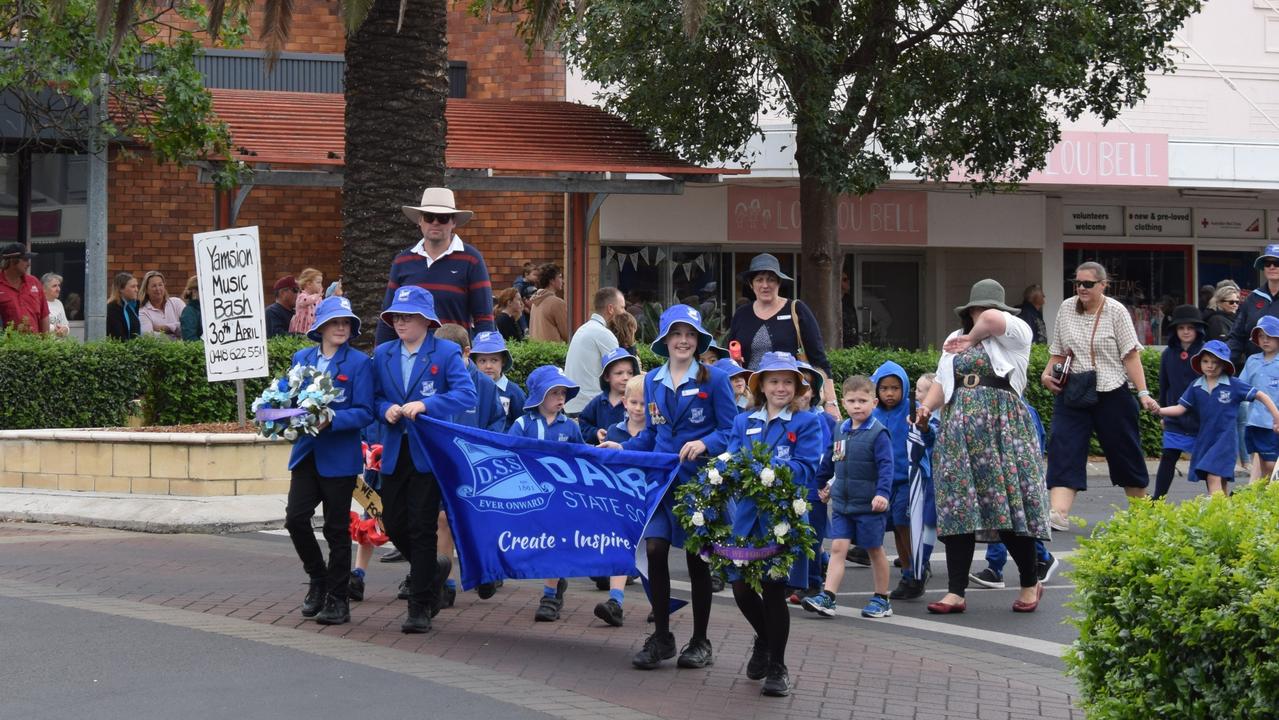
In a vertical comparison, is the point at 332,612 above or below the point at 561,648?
above

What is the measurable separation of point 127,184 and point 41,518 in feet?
32.1

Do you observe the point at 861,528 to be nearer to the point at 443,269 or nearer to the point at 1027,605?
the point at 1027,605

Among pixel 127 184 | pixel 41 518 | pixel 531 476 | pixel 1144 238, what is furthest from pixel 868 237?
pixel 531 476

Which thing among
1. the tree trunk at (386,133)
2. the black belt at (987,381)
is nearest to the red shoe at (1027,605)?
the black belt at (987,381)

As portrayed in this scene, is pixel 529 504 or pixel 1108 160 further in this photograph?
pixel 1108 160

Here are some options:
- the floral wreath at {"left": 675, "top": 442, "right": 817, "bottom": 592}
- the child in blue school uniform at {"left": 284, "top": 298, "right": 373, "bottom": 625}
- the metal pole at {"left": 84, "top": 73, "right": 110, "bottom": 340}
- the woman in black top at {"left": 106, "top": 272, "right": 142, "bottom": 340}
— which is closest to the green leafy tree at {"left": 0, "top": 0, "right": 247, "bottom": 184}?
the metal pole at {"left": 84, "top": 73, "right": 110, "bottom": 340}

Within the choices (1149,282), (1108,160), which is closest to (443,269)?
(1108,160)

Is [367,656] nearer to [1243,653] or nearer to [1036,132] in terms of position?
[1243,653]

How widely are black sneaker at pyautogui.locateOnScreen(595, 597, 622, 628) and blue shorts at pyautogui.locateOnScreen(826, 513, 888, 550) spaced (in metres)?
1.40

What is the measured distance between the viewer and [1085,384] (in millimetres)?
11109

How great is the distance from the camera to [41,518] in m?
12.5

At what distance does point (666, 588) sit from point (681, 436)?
0.77m

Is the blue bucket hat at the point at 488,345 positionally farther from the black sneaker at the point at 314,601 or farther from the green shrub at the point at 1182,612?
the green shrub at the point at 1182,612

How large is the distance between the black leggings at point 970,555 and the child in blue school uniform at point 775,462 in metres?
1.79
